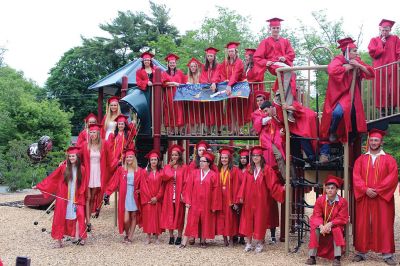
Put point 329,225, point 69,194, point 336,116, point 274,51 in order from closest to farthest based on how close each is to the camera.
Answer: point 329,225 → point 336,116 → point 69,194 → point 274,51

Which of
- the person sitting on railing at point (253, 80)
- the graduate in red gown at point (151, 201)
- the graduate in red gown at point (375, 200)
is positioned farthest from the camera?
the person sitting on railing at point (253, 80)

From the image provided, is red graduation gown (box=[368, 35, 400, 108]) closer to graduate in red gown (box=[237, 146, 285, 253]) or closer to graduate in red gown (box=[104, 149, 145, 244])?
graduate in red gown (box=[237, 146, 285, 253])

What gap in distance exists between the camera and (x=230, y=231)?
962 centimetres

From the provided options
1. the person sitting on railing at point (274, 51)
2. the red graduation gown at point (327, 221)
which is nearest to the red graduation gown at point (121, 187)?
the person sitting on railing at point (274, 51)

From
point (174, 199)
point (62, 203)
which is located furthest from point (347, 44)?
point (62, 203)

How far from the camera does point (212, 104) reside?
38.3ft

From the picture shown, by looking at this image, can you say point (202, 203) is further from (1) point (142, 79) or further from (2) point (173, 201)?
(1) point (142, 79)

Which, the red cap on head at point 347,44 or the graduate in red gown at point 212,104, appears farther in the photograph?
the graduate in red gown at point 212,104

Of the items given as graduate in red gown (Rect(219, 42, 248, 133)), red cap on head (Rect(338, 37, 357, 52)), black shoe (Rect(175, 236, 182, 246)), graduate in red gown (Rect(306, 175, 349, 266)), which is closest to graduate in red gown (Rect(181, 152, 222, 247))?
black shoe (Rect(175, 236, 182, 246))

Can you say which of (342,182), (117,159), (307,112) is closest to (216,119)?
(117,159)

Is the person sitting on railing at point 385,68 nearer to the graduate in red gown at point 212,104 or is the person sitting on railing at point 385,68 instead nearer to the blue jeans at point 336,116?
the blue jeans at point 336,116

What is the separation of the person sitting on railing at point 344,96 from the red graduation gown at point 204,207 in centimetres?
216

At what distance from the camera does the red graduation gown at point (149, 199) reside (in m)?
10.0

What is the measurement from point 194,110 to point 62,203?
140 inches
